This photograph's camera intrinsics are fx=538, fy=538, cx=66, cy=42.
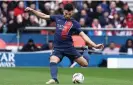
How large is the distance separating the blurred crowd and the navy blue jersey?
10838 mm

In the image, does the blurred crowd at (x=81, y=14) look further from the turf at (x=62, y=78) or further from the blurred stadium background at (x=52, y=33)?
the turf at (x=62, y=78)

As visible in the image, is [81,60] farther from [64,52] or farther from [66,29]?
[66,29]

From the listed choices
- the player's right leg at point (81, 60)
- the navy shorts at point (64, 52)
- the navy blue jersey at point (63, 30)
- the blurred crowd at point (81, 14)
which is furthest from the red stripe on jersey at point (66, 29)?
the blurred crowd at point (81, 14)

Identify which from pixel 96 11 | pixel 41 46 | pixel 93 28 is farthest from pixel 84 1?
pixel 41 46

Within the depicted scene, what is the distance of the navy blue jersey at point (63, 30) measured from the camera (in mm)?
14273

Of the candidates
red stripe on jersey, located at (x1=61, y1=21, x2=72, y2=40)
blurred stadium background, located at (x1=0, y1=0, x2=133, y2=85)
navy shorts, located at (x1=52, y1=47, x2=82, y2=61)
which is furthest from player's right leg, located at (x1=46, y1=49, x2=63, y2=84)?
blurred stadium background, located at (x1=0, y1=0, x2=133, y2=85)

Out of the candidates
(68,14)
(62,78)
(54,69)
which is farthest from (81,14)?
(54,69)

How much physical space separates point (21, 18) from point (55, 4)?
2.74 m

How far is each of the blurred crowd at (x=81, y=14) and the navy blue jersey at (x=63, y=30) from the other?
10838 millimetres

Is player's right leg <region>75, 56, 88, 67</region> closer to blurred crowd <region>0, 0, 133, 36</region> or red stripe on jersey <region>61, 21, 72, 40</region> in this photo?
red stripe on jersey <region>61, 21, 72, 40</region>

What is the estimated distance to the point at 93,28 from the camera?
25.7 m

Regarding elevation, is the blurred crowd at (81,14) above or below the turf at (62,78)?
above

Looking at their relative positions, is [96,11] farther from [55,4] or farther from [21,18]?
[21,18]

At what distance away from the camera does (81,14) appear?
26.6 metres
